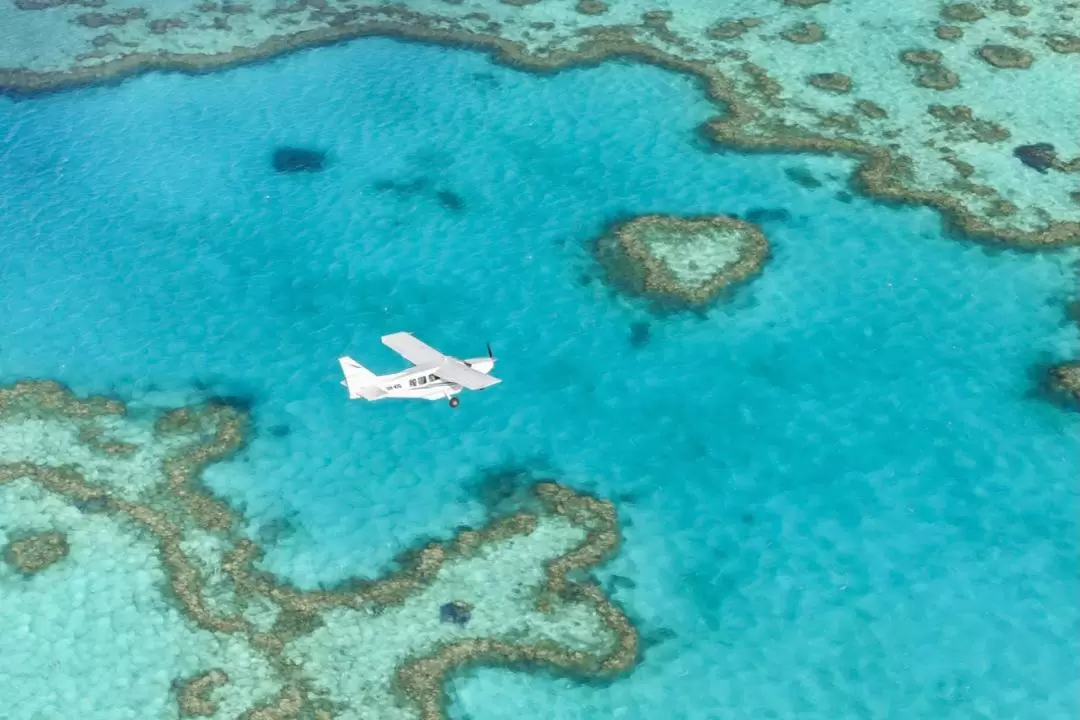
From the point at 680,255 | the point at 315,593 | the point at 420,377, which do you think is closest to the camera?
the point at 315,593

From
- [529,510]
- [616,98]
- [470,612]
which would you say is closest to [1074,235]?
[616,98]

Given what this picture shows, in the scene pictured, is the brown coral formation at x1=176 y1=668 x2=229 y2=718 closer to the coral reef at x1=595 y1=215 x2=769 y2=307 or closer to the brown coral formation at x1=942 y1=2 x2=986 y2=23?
the coral reef at x1=595 y1=215 x2=769 y2=307

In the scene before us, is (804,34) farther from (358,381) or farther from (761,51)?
(358,381)

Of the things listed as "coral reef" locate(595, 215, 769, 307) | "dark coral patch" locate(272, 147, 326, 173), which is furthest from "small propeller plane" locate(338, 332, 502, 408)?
"dark coral patch" locate(272, 147, 326, 173)

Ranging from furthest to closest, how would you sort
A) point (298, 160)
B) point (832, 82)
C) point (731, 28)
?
point (731, 28) → point (832, 82) → point (298, 160)

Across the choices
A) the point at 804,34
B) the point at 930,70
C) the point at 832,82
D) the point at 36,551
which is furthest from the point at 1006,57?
the point at 36,551

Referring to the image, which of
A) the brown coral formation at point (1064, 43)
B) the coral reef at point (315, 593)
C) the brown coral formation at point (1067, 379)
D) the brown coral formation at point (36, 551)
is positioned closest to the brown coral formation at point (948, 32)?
the brown coral formation at point (1064, 43)

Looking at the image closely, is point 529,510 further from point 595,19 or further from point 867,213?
point 595,19
